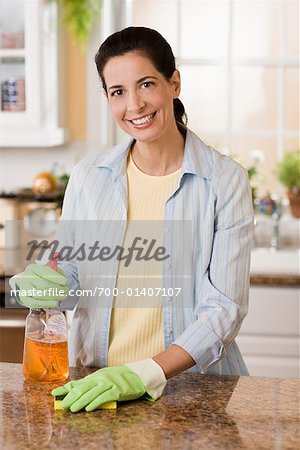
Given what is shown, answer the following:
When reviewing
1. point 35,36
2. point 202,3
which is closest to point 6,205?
point 35,36

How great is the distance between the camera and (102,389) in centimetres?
149

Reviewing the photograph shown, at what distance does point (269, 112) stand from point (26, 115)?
3.69 ft

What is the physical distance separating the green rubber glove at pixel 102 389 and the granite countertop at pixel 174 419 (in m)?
0.02

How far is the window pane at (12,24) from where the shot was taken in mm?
3629

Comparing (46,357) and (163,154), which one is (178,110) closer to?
(163,154)

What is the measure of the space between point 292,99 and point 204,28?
1.74ft

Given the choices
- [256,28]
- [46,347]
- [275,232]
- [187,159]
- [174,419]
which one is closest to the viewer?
[174,419]

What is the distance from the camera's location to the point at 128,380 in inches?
59.9

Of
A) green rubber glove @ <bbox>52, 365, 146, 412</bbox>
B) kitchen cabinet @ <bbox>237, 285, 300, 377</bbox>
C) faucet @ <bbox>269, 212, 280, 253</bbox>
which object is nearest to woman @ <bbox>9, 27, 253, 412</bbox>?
green rubber glove @ <bbox>52, 365, 146, 412</bbox>

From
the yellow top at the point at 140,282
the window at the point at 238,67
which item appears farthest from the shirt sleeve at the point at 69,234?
the window at the point at 238,67

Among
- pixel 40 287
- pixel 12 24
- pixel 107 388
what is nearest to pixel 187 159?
pixel 40 287

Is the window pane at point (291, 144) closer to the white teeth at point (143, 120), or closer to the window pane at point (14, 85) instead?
the window pane at point (14, 85)

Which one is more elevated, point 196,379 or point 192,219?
point 192,219

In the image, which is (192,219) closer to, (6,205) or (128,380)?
(128,380)
